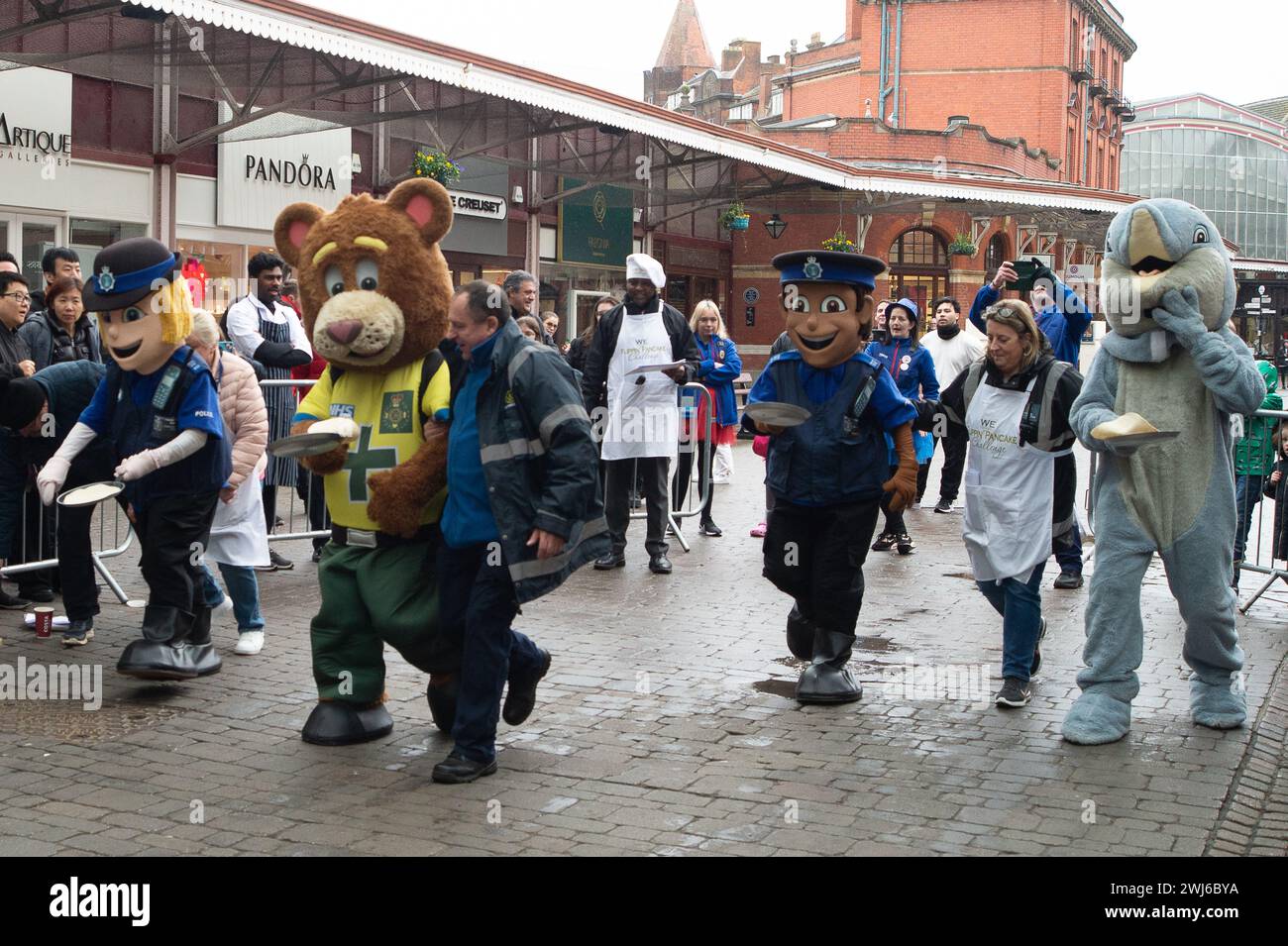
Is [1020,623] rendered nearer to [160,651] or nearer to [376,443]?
[376,443]

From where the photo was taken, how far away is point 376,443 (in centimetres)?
582

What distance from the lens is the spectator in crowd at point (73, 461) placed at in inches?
289

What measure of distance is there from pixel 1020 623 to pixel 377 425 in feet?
9.67

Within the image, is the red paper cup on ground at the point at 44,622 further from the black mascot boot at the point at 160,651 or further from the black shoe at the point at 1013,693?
the black shoe at the point at 1013,693

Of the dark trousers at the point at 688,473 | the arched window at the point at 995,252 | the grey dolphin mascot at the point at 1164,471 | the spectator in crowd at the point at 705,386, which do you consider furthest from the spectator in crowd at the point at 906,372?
the arched window at the point at 995,252

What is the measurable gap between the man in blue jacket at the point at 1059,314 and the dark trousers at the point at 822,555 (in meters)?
2.37

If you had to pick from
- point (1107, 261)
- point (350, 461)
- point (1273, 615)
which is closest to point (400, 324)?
point (350, 461)

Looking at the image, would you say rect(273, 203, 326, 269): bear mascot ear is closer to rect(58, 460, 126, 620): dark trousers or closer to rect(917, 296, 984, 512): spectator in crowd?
rect(58, 460, 126, 620): dark trousers

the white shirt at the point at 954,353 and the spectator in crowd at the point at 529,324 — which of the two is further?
the white shirt at the point at 954,353

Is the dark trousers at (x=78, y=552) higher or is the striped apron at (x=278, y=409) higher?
the striped apron at (x=278, y=409)

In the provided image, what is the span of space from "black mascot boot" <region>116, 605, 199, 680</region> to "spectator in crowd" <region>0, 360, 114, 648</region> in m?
1.00

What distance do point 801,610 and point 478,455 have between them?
6.69 ft

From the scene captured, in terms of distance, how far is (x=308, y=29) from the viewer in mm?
13211

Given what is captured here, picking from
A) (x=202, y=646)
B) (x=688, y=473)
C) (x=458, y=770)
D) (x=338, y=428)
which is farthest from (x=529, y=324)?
(x=458, y=770)
